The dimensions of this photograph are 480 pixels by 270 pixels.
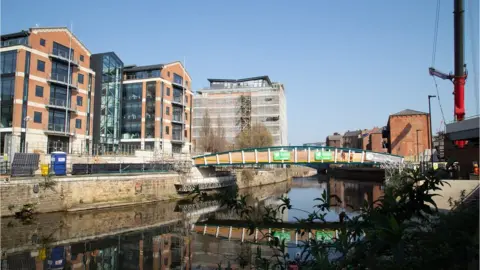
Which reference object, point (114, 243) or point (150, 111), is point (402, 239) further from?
point (150, 111)

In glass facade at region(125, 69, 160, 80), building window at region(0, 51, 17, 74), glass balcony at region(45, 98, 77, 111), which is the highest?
glass facade at region(125, 69, 160, 80)

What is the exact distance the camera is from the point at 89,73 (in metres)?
45.9

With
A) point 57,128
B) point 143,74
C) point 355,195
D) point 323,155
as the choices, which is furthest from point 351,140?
point 57,128

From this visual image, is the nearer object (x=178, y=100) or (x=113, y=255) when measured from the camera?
(x=113, y=255)

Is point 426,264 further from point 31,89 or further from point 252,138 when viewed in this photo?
point 252,138

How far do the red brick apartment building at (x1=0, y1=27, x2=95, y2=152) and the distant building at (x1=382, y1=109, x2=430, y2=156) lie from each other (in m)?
55.7

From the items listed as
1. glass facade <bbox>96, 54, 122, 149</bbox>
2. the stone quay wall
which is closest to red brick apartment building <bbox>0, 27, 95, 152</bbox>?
glass facade <bbox>96, 54, 122, 149</bbox>

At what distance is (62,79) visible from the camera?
134 ft

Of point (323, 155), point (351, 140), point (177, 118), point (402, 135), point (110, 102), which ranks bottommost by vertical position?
point (323, 155)

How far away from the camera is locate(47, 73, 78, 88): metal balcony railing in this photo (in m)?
39.6

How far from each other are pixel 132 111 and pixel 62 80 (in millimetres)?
14890

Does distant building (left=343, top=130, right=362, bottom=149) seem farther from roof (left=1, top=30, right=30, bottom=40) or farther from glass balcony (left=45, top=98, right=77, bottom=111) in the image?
roof (left=1, top=30, right=30, bottom=40)

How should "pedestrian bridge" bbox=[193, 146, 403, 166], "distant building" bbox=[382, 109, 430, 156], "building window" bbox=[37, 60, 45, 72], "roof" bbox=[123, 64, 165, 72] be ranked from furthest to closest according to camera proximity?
"distant building" bbox=[382, 109, 430, 156]
"roof" bbox=[123, 64, 165, 72]
"building window" bbox=[37, 60, 45, 72]
"pedestrian bridge" bbox=[193, 146, 403, 166]

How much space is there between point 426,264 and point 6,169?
28428 mm
